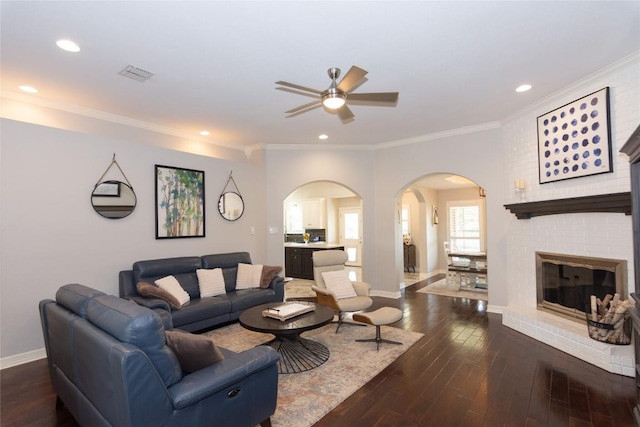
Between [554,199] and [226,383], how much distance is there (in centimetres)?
442

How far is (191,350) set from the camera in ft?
6.70

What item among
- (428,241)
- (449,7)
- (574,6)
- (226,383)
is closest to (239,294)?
(226,383)

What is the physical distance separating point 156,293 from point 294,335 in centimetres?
188

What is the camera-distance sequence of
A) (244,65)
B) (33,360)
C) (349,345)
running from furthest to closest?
(349,345) → (33,360) → (244,65)

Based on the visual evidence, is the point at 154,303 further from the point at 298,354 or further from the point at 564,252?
the point at 564,252

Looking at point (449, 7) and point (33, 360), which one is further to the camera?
point (33, 360)

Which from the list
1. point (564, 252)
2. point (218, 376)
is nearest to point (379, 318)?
point (218, 376)

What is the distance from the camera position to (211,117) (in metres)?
4.88

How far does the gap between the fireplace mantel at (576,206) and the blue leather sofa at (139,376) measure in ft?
12.3

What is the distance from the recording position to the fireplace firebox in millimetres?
3604

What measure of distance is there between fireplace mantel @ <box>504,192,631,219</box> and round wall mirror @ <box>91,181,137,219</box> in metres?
5.59

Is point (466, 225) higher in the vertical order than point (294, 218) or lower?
lower

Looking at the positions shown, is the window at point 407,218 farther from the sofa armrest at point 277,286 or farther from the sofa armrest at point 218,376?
the sofa armrest at point 218,376

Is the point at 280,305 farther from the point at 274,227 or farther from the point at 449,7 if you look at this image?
the point at 449,7
